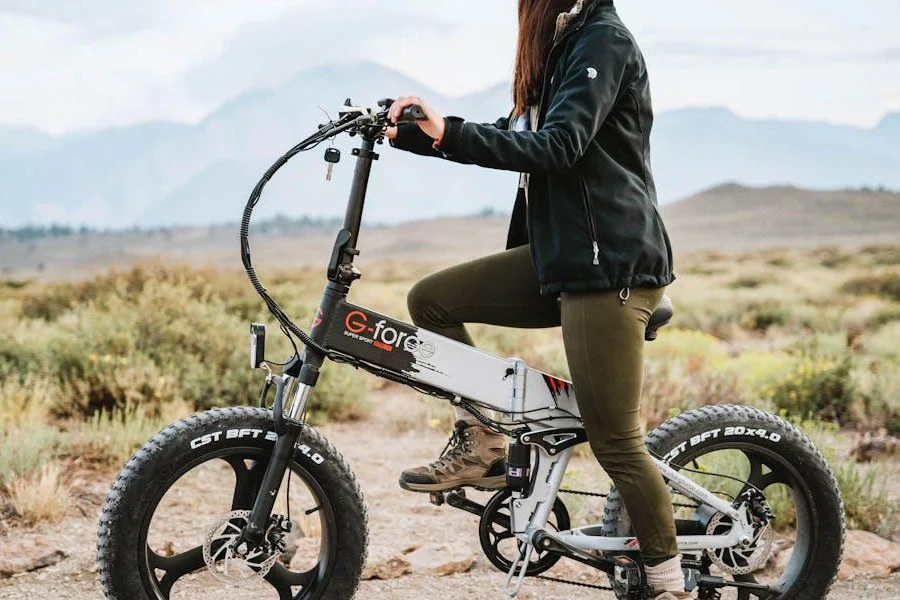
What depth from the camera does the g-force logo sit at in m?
3.66

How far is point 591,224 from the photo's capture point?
11.3 feet

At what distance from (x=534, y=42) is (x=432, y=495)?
1.64m

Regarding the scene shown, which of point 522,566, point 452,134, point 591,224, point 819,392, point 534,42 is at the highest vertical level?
point 534,42

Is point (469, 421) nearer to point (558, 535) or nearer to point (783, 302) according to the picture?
point (558, 535)

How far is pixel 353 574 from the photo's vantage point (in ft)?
12.6

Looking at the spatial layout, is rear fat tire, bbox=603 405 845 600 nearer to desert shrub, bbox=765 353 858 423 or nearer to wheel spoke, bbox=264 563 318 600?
wheel spoke, bbox=264 563 318 600

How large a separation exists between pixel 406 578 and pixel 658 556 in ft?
4.91

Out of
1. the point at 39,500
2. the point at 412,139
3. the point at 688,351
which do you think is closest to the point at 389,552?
the point at 39,500

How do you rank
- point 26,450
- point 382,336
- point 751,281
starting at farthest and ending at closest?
point 751,281
point 26,450
point 382,336

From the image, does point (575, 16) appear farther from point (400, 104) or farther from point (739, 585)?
point (739, 585)

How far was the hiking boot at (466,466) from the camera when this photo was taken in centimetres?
381

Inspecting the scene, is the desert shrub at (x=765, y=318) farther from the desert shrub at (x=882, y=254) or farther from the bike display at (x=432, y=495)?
the desert shrub at (x=882, y=254)

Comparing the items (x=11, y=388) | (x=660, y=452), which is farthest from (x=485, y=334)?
(x=660, y=452)

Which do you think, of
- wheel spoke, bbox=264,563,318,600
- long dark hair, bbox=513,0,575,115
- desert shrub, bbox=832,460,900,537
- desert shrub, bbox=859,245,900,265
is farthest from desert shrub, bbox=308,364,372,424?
desert shrub, bbox=859,245,900,265
